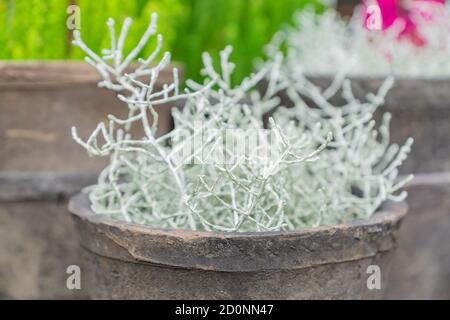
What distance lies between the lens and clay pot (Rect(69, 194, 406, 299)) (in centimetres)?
93

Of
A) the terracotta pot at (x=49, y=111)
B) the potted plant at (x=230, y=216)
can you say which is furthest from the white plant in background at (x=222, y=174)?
the terracotta pot at (x=49, y=111)

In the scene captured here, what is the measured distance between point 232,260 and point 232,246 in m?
0.02

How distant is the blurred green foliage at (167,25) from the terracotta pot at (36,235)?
0.22m

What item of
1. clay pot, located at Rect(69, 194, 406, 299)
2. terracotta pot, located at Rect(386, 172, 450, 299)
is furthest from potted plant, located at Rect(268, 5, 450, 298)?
clay pot, located at Rect(69, 194, 406, 299)

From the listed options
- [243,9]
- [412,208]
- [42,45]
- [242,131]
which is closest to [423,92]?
[412,208]

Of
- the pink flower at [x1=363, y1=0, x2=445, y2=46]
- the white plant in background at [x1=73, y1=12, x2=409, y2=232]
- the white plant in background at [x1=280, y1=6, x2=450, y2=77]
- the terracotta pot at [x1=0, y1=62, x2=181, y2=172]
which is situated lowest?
the white plant in background at [x1=73, y1=12, x2=409, y2=232]

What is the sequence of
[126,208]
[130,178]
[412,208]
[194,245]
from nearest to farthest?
[194,245], [126,208], [130,178], [412,208]

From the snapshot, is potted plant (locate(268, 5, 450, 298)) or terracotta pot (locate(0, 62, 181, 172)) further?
potted plant (locate(268, 5, 450, 298))

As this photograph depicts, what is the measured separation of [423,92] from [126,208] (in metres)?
0.72

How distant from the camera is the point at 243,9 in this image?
169 centimetres

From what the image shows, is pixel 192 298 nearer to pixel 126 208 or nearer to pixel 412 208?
pixel 126 208

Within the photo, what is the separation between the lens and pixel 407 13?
1867mm

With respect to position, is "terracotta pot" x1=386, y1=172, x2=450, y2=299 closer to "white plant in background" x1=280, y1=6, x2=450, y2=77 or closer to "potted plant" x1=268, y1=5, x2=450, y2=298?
"potted plant" x1=268, y1=5, x2=450, y2=298

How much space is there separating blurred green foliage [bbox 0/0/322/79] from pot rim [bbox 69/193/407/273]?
1.61 feet
